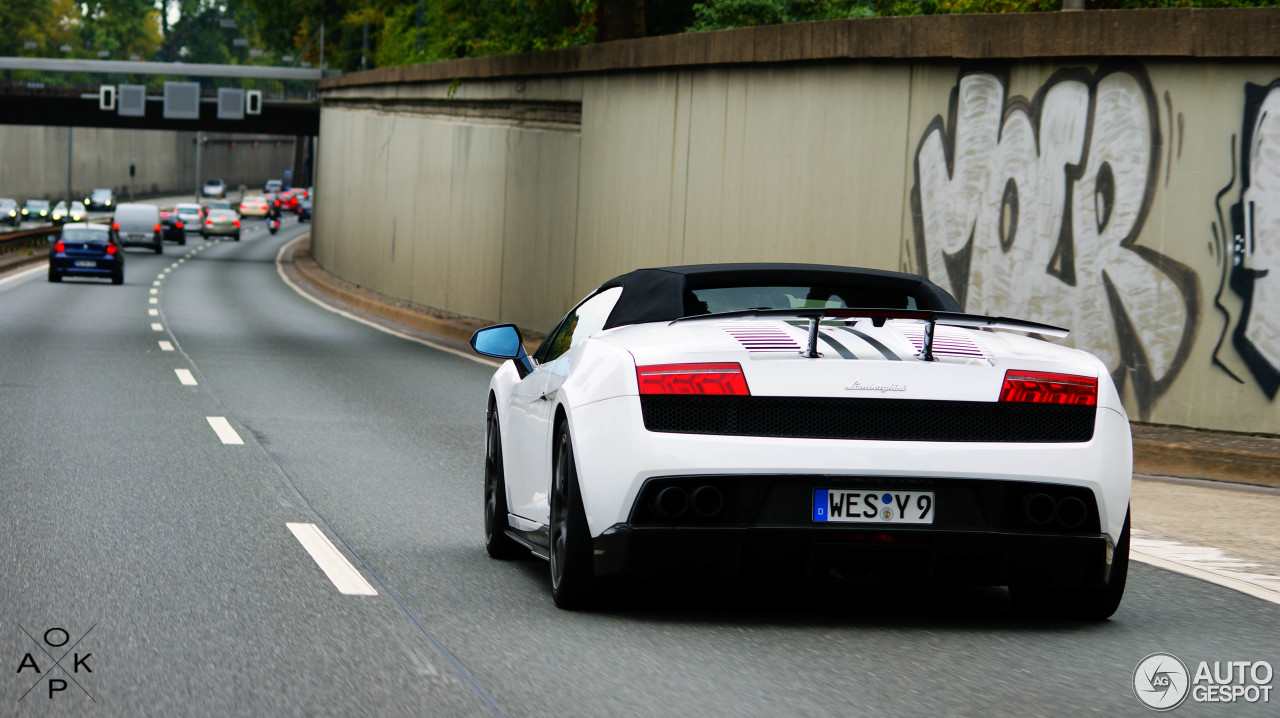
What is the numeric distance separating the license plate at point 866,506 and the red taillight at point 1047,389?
44 centimetres

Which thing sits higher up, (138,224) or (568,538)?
(568,538)

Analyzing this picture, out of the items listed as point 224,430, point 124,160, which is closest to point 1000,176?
point 224,430

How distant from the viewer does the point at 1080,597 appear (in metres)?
6.16

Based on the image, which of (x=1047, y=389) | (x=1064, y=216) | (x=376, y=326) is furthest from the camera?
(x=376, y=326)

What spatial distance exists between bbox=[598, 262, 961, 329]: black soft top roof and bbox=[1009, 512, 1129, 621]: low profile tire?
1123mm

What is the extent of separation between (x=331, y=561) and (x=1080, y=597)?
3.07 meters

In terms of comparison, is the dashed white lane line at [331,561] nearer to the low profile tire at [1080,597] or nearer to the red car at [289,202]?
the low profile tire at [1080,597]

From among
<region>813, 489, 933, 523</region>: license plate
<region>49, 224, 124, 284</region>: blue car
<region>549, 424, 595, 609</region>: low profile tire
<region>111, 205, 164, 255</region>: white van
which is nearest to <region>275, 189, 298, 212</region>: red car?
<region>111, 205, 164, 255</region>: white van

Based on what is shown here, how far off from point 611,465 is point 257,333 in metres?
21.9

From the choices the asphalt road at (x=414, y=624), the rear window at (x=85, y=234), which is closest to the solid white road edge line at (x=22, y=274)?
the rear window at (x=85, y=234)

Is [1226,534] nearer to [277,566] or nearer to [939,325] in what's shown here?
[939,325]

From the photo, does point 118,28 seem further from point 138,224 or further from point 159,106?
point 138,224

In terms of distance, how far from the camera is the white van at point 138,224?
2501 inches

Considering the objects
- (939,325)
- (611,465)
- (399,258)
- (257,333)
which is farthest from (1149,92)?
(399,258)
